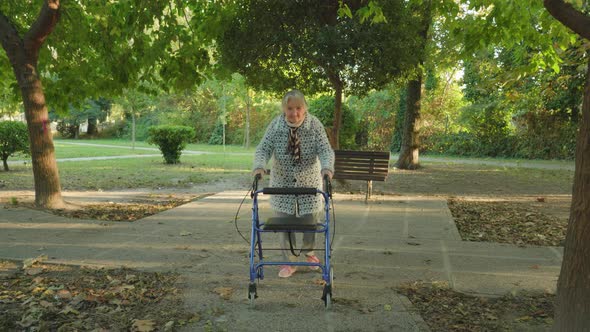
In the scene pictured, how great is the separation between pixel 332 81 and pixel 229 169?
685cm

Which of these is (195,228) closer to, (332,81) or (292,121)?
(292,121)

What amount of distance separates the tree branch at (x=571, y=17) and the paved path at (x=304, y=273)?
2181mm

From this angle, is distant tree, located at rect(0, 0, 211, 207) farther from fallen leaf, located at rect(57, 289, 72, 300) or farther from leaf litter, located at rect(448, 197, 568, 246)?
leaf litter, located at rect(448, 197, 568, 246)

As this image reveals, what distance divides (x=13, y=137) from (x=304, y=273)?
13.0 m

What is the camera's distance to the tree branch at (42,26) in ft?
→ 23.4

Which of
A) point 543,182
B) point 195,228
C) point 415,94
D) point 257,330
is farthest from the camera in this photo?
point 415,94

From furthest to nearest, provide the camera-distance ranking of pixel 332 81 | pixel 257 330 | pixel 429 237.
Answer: pixel 332 81
pixel 429 237
pixel 257 330

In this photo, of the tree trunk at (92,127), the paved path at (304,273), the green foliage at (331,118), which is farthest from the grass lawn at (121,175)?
the tree trunk at (92,127)

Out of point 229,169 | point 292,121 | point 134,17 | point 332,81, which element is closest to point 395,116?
point 229,169

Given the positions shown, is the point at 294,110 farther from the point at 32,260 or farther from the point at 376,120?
the point at 376,120

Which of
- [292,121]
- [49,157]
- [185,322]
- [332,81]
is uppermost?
[332,81]

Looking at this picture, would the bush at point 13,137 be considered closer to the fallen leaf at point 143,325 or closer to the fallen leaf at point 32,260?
the fallen leaf at point 32,260

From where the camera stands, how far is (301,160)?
14.4 ft

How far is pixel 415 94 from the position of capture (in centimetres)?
1634
